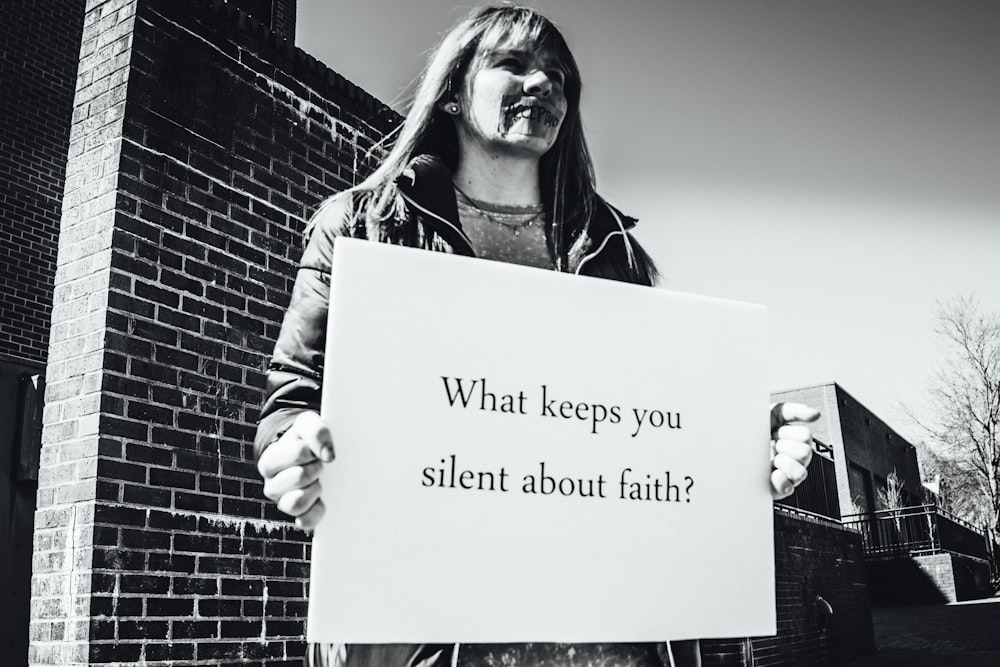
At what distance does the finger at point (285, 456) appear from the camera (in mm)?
1101

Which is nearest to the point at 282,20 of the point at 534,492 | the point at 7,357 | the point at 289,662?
the point at 7,357

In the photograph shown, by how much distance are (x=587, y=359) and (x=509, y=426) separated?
171 mm

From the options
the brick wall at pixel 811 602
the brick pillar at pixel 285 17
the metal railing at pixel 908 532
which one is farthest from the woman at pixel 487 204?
the metal railing at pixel 908 532

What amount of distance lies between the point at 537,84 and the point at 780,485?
0.75m

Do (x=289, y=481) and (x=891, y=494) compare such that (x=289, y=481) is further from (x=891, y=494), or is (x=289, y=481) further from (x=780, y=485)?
(x=891, y=494)

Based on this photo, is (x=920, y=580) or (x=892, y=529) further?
(x=892, y=529)

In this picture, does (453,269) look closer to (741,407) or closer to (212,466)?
(741,407)

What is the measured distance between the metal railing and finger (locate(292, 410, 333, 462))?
16.3m

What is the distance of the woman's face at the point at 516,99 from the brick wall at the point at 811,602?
543 cm

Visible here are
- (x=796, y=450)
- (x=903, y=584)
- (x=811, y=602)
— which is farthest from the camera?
(x=903, y=584)

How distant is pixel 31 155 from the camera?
30.2 ft

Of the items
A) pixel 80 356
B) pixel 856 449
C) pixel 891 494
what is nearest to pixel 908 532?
pixel 856 449

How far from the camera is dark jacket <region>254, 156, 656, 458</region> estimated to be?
4.12 ft

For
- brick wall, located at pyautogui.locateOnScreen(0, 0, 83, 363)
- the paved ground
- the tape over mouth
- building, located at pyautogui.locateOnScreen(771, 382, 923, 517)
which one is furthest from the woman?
building, located at pyautogui.locateOnScreen(771, 382, 923, 517)
